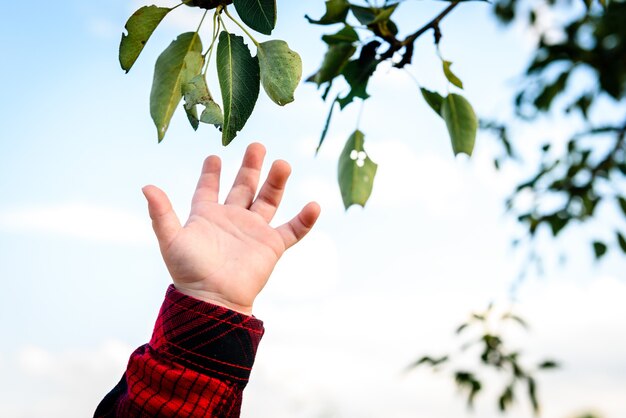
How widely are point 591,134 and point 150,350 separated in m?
1.38

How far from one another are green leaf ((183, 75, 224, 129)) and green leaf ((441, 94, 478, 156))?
206 millimetres

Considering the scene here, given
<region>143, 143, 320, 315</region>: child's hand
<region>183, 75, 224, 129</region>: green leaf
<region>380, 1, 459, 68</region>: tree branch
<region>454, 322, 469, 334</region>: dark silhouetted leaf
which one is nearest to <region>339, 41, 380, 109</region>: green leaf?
<region>380, 1, 459, 68</region>: tree branch

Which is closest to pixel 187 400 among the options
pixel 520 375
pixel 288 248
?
pixel 288 248

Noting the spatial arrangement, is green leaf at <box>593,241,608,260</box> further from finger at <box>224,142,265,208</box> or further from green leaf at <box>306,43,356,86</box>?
green leaf at <box>306,43,356,86</box>

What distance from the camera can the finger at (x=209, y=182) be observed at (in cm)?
118

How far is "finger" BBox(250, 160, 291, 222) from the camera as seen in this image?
1156mm

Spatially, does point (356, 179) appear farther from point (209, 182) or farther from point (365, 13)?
point (209, 182)

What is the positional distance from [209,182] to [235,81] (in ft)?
2.07

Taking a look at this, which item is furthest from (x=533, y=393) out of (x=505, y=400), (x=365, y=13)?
(x=365, y=13)

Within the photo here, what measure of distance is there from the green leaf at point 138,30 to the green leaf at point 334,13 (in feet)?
0.40

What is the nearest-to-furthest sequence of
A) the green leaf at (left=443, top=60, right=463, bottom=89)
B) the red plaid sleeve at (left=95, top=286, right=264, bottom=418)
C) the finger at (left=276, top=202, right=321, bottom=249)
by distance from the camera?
the green leaf at (left=443, top=60, right=463, bottom=89) < the red plaid sleeve at (left=95, top=286, right=264, bottom=418) < the finger at (left=276, top=202, right=321, bottom=249)

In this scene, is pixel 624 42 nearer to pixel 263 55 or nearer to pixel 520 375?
pixel 520 375

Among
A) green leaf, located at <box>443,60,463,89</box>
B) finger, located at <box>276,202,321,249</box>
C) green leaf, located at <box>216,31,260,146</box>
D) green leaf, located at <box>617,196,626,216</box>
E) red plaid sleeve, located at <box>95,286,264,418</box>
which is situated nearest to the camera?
green leaf, located at <box>216,31,260,146</box>

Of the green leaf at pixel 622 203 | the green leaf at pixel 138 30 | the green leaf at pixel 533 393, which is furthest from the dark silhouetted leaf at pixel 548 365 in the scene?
the green leaf at pixel 138 30
